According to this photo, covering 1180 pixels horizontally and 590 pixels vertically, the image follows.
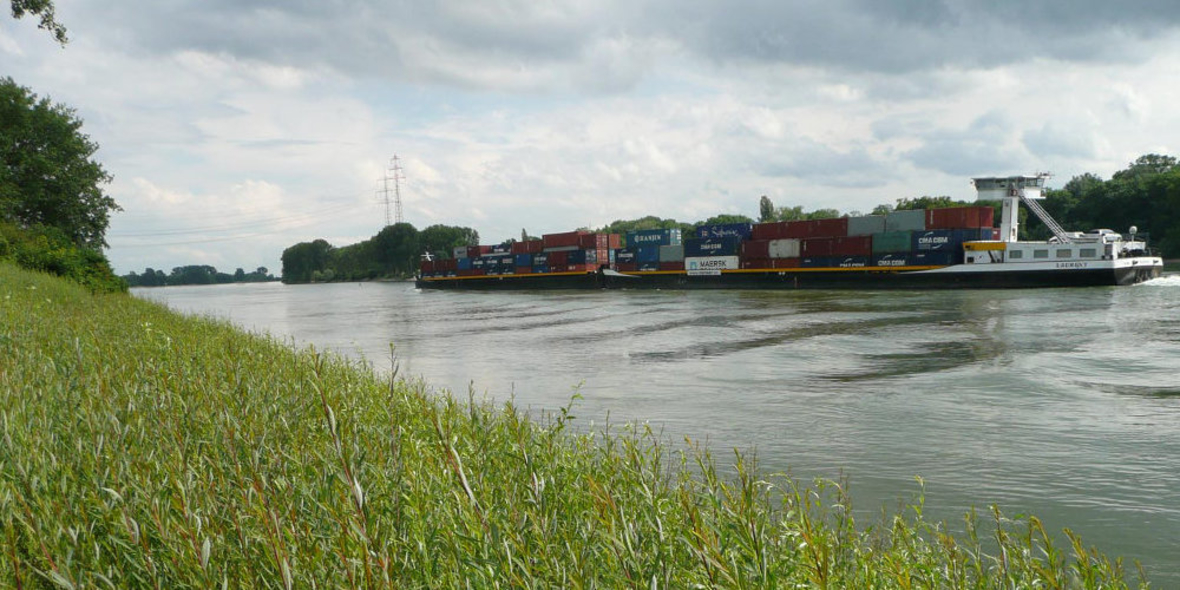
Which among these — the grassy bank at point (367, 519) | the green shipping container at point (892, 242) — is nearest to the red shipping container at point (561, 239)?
the green shipping container at point (892, 242)

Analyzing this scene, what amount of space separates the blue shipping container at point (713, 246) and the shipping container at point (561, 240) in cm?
1782

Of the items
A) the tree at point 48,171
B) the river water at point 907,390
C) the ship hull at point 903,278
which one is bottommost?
the river water at point 907,390

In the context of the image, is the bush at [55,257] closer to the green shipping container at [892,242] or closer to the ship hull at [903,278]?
the ship hull at [903,278]

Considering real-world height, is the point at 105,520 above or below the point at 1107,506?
above

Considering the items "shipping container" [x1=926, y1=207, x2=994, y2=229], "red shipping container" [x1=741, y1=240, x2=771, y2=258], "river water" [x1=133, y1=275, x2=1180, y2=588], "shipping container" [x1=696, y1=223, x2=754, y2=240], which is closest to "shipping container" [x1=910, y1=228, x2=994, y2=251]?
"shipping container" [x1=926, y1=207, x2=994, y2=229]

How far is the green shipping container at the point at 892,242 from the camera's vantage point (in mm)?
60438

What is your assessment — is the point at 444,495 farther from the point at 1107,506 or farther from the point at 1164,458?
the point at 1164,458

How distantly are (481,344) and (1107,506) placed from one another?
2469cm

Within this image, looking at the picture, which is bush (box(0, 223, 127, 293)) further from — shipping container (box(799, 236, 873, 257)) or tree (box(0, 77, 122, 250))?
shipping container (box(799, 236, 873, 257))

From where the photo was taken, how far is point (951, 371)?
20.7 meters

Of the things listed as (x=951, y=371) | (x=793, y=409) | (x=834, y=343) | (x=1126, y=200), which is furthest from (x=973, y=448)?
(x=1126, y=200)

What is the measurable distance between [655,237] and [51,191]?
56302 millimetres

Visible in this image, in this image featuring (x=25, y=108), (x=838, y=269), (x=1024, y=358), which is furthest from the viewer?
(x=838, y=269)

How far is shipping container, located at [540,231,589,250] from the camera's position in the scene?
90.5 m
